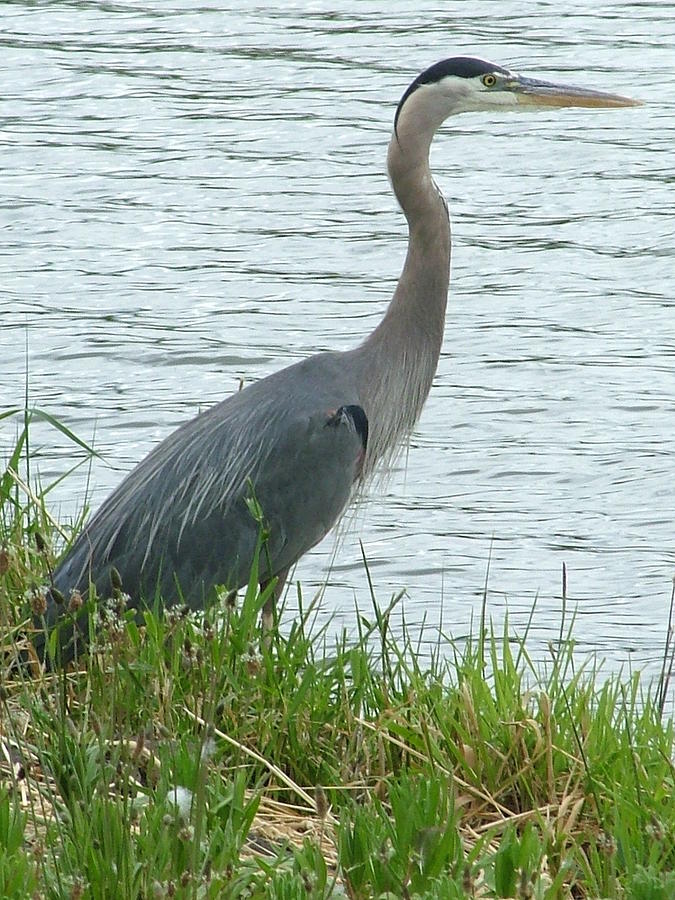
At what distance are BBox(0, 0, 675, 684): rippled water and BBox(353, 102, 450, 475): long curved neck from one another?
392 millimetres

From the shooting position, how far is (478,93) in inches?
231

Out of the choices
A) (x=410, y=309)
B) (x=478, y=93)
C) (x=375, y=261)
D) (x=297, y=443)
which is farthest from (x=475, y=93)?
(x=375, y=261)

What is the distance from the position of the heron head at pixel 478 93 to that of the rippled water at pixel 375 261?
135cm

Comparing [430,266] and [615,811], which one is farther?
[430,266]

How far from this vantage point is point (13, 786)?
318cm

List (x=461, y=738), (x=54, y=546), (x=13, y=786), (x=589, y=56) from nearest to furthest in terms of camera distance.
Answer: (x=13, y=786) < (x=461, y=738) < (x=54, y=546) < (x=589, y=56)

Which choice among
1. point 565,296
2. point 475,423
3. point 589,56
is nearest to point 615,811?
point 475,423

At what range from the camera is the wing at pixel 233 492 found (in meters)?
5.19

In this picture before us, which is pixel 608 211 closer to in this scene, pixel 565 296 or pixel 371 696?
pixel 565 296

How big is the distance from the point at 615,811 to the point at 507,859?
0.33 meters

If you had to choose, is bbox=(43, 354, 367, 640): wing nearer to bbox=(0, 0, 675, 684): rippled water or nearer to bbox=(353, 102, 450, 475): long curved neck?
bbox=(353, 102, 450, 475): long curved neck

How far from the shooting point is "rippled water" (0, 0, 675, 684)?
718cm

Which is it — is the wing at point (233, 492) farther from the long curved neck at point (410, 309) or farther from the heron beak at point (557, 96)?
the heron beak at point (557, 96)

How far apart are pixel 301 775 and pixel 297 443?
5.16 ft
